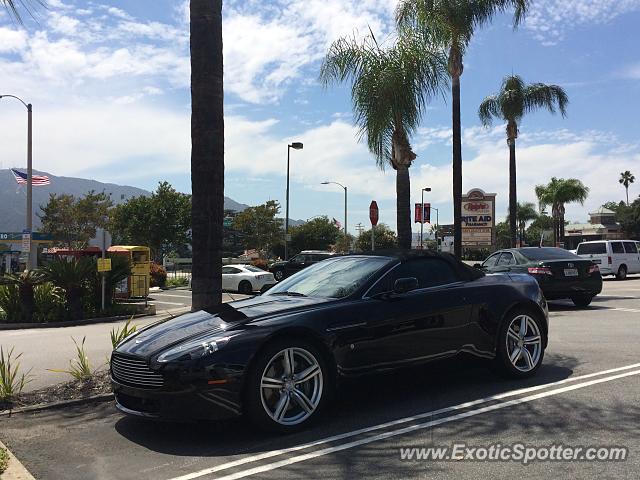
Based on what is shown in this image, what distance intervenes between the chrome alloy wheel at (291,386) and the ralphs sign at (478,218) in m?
30.0

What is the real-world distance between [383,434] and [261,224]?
171 ft

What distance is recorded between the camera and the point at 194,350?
14.9ft

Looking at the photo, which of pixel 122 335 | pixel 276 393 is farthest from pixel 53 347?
pixel 276 393

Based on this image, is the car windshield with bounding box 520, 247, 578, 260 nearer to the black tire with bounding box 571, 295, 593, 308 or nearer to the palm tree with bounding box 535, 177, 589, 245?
the black tire with bounding box 571, 295, 593, 308

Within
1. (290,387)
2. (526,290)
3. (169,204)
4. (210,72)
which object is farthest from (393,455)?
(169,204)

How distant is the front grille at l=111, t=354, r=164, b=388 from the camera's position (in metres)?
4.57

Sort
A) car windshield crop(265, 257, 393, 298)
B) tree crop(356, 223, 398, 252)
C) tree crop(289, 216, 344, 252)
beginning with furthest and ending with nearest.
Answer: tree crop(289, 216, 344, 252) → tree crop(356, 223, 398, 252) → car windshield crop(265, 257, 393, 298)

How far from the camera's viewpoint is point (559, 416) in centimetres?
500

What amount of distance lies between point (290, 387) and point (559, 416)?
7.48 ft

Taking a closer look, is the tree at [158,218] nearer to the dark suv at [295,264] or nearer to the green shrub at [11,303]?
the dark suv at [295,264]

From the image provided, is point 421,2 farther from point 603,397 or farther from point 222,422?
point 222,422

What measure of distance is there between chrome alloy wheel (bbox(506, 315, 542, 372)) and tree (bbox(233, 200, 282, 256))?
50559mm

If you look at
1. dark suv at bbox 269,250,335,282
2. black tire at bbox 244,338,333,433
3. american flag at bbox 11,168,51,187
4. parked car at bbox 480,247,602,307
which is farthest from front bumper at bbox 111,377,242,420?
american flag at bbox 11,168,51,187

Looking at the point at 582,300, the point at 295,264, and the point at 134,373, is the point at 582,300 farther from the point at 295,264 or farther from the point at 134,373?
the point at 295,264
